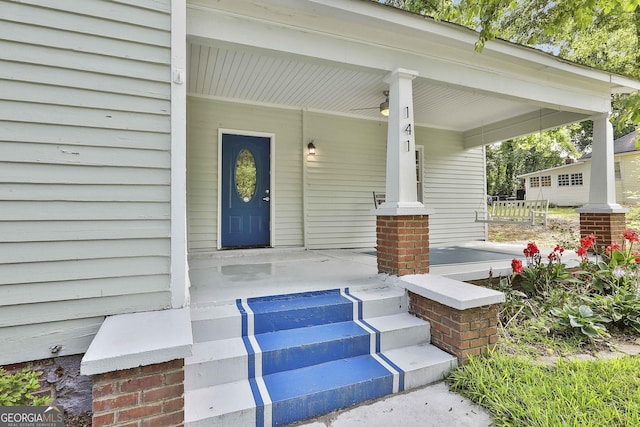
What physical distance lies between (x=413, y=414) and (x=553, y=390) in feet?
2.97

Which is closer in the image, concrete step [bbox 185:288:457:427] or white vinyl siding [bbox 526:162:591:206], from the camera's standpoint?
concrete step [bbox 185:288:457:427]

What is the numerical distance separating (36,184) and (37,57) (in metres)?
0.76

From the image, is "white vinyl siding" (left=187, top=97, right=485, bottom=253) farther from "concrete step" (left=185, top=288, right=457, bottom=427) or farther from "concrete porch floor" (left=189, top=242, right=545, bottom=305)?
"concrete step" (left=185, top=288, right=457, bottom=427)

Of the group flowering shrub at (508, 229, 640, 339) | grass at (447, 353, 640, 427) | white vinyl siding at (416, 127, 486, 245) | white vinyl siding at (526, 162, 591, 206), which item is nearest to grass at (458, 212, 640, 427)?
grass at (447, 353, 640, 427)

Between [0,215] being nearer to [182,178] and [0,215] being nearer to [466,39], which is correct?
[182,178]

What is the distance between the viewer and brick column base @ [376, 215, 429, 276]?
117 inches

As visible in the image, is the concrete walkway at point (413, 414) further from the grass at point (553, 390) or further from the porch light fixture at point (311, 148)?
the porch light fixture at point (311, 148)

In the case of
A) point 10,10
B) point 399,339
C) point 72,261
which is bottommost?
point 399,339

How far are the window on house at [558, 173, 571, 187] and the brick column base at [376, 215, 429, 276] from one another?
20711 mm

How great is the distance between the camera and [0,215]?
172cm

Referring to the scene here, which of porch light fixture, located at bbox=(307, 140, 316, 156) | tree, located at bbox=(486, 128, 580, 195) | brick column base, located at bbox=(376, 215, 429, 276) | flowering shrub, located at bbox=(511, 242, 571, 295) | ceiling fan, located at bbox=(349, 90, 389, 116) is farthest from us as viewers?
tree, located at bbox=(486, 128, 580, 195)

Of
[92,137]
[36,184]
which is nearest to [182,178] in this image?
[92,137]

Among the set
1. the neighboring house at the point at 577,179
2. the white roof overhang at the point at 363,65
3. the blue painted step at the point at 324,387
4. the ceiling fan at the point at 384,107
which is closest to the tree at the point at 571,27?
the white roof overhang at the point at 363,65

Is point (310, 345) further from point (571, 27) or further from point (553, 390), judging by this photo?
point (571, 27)
